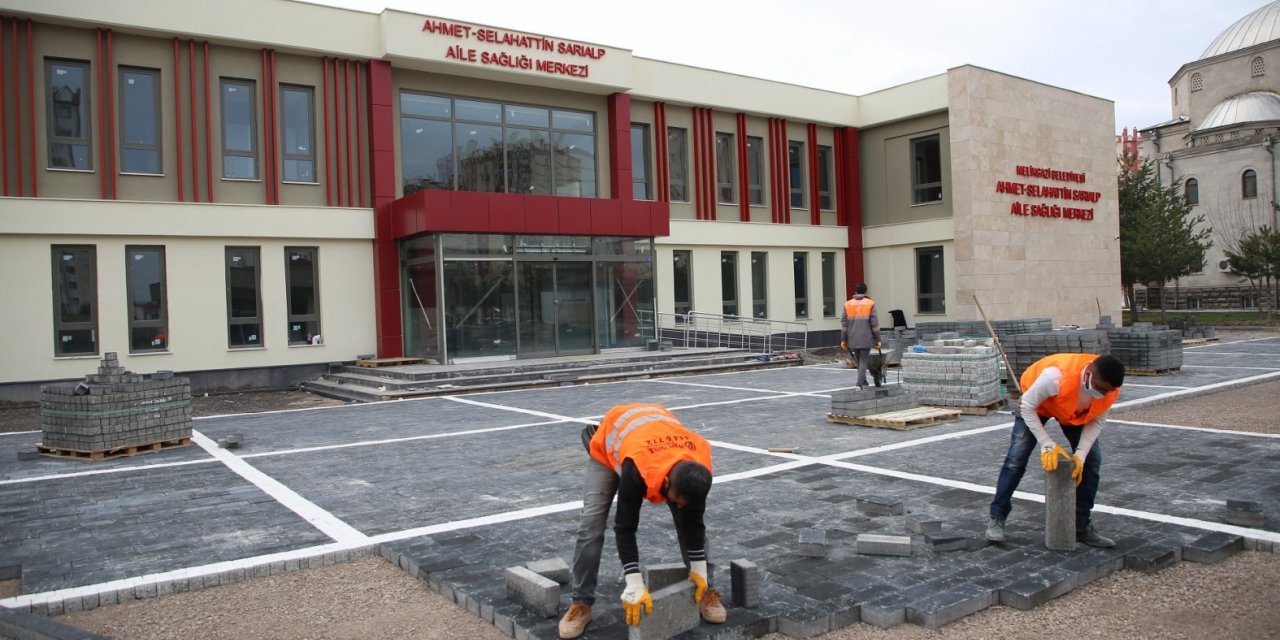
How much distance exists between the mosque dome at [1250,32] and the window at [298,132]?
58180mm

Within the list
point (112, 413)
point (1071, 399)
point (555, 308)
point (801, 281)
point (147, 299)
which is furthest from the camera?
point (801, 281)

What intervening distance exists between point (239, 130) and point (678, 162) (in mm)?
12901

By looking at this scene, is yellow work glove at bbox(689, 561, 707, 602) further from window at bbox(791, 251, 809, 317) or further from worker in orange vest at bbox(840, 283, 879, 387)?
window at bbox(791, 251, 809, 317)

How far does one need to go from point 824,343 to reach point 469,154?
14.1 m

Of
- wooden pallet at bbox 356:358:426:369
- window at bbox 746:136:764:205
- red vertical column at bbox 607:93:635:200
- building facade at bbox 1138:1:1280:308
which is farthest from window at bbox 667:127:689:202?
building facade at bbox 1138:1:1280:308

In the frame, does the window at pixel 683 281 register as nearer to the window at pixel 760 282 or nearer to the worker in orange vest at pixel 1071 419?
the window at pixel 760 282

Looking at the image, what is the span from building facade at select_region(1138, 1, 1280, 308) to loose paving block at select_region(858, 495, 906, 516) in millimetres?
49931

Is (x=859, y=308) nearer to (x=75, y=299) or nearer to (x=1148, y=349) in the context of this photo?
(x=1148, y=349)

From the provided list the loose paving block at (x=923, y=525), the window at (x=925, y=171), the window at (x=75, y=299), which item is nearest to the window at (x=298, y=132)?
the window at (x=75, y=299)

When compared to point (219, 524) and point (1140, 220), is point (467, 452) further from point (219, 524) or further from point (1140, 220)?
point (1140, 220)

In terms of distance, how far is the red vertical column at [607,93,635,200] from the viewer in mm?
25469

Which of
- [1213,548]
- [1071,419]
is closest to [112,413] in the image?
[1071,419]

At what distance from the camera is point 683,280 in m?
27.5

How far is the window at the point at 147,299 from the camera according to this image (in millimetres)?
18938
